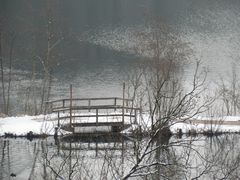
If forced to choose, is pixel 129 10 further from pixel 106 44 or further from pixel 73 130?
pixel 73 130

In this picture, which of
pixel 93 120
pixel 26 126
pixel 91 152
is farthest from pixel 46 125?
pixel 91 152

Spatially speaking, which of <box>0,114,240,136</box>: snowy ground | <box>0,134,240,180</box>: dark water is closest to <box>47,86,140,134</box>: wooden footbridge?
<box>0,114,240,136</box>: snowy ground

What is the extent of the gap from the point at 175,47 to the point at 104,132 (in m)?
8.51

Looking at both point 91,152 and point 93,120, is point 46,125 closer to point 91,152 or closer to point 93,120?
point 93,120

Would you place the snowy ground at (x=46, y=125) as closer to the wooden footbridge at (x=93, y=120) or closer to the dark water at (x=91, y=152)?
the wooden footbridge at (x=93, y=120)

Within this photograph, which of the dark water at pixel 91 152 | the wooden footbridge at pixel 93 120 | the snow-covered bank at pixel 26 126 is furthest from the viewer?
the wooden footbridge at pixel 93 120

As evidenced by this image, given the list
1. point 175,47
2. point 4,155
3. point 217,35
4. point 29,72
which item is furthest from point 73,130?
point 217,35

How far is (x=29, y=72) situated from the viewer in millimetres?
62125

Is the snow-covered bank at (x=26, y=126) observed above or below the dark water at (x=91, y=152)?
above

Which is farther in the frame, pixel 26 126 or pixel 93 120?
pixel 93 120

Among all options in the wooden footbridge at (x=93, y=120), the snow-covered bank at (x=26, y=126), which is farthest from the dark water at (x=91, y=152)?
the wooden footbridge at (x=93, y=120)

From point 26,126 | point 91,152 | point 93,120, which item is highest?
point 93,120

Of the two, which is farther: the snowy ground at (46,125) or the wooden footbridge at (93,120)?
the wooden footbridge at (93,120)

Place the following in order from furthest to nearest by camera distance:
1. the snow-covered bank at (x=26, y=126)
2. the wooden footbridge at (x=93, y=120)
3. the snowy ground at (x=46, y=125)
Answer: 1. the wooden footbridge at (x=93, y=120)
2. the snowy ground at (x=46, y=125)
3. the snow-covered bank at (x=26, y=126)
